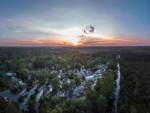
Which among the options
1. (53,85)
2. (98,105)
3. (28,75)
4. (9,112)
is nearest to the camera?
(9,112)

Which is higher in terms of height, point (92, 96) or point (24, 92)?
point (92, 96)

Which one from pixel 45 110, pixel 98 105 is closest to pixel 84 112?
pixel 98 105

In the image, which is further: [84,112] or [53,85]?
[53,85]

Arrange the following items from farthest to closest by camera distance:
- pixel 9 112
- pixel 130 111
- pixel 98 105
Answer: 1. pixel 98 105
2. pixel 130 111
3. pixel 9 112

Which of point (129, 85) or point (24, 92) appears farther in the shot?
point (24, 92)

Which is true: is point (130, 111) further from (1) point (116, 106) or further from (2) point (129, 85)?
(2) point (129, 85)

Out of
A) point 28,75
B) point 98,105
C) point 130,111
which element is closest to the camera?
point 130,111

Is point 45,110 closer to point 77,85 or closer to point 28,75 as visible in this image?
point 77,85

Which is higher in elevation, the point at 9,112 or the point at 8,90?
the point at 9,112

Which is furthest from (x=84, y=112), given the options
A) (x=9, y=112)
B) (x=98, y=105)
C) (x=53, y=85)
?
(x=53, y=85)
